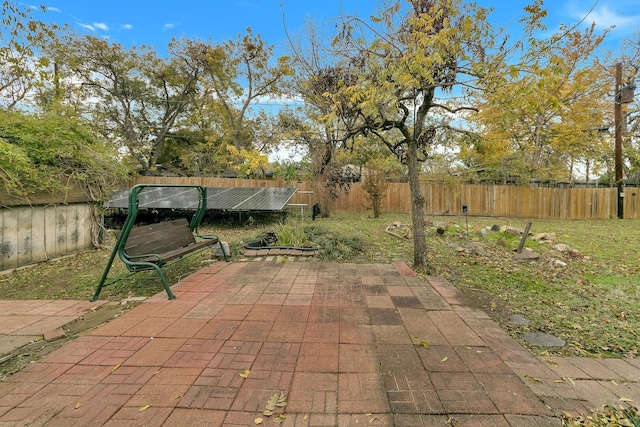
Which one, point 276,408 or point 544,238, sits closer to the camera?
Result: point 276,408

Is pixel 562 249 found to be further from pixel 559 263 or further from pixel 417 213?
pixel 417 213

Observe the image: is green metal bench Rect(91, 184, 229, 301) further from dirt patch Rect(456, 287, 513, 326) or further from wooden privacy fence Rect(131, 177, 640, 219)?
wooden privacy fence Rect(131, 177, 640, 219)

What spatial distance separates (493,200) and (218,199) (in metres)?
12.2

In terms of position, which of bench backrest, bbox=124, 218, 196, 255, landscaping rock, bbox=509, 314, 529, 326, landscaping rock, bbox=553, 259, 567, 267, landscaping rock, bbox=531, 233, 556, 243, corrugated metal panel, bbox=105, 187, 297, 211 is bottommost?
landscaping rock, bbox=509, 314, 529, 326

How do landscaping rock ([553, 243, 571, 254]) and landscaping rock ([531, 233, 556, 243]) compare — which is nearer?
landscaping rock ([553, 243, 571, 254])

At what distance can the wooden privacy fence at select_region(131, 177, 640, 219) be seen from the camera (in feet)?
42.8

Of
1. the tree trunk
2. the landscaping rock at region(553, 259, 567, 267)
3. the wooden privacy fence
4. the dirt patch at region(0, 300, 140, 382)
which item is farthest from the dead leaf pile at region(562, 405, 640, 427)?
the wooden privacy fence

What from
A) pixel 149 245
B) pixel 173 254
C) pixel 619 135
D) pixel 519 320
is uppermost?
pixel 619 135

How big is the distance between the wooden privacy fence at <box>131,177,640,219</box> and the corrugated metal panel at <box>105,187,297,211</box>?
9.32ft

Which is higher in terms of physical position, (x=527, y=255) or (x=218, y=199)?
(x=218, y=199)

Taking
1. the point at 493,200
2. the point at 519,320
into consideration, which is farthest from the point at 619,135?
the point at 519,320

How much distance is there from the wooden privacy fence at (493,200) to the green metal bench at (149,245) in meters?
8.87

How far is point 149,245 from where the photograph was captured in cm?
345

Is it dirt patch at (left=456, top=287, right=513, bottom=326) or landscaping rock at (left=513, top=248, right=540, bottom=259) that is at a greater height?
landscaping rock at (left=513, top=248, right=540, bottom=259)
